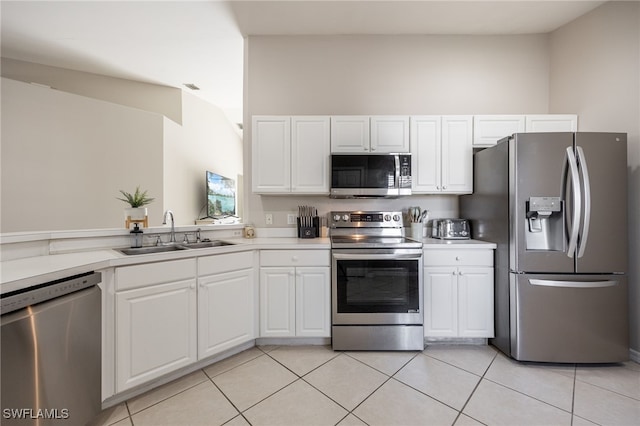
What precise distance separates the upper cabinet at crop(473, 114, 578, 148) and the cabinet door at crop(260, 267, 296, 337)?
7.79ft

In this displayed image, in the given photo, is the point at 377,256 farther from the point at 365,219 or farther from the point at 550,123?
→ the point at 550,123

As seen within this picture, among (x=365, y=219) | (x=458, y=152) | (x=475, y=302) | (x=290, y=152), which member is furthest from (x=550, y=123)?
(x=290, y=152)

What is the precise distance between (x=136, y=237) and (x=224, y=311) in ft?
3.16

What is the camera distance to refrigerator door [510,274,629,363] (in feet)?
6.18

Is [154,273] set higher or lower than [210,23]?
lower

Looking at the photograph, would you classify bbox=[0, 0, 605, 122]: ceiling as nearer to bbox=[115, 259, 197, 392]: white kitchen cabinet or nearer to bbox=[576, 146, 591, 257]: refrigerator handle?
bbox=[576, 146, 591, 257]: refrigerator handle

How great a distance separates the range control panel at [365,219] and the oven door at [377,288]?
1.84 ft

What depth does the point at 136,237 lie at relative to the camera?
199 cm

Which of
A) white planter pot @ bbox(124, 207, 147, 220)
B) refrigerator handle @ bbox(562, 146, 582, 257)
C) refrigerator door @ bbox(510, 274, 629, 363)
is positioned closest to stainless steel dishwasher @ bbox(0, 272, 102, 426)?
white planter pot @ bbox(124, 207, 147, 220)

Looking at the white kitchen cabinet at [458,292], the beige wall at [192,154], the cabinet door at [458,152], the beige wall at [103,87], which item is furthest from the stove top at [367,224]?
the beige wall at [103,87]

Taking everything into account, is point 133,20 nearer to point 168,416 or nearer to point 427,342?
point 168,416

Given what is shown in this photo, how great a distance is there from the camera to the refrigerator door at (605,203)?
1.89 meters

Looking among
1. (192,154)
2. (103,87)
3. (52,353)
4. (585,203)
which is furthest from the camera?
(192,154)

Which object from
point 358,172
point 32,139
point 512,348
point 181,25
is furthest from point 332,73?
point 32,139
